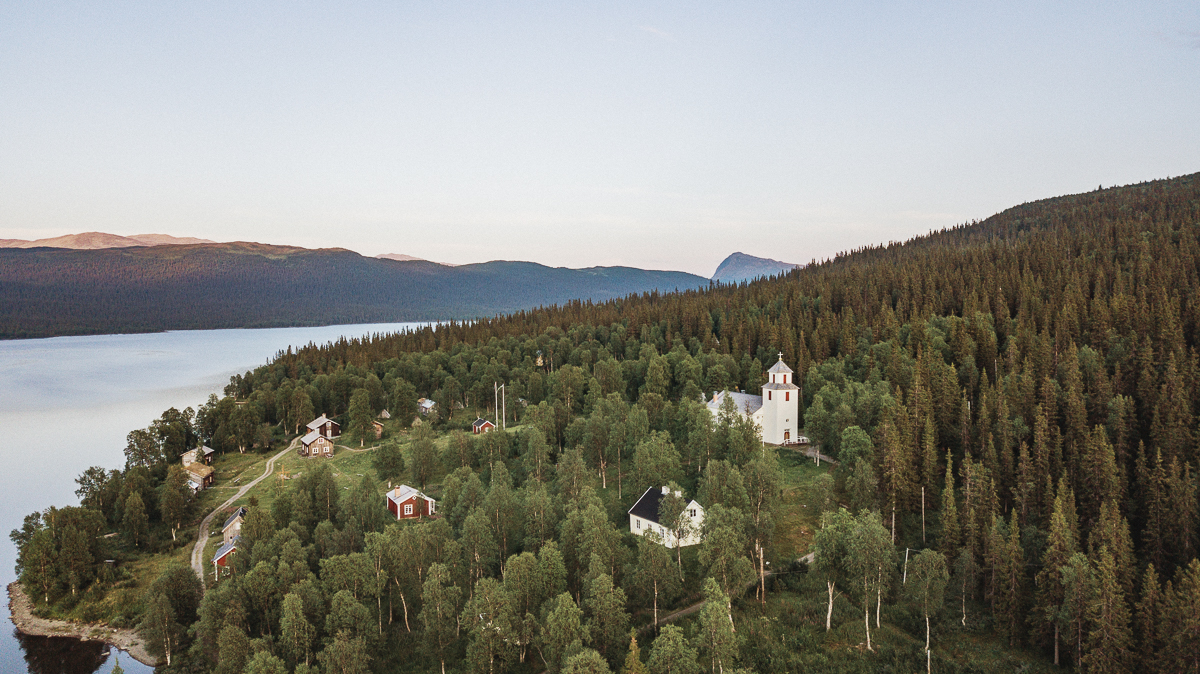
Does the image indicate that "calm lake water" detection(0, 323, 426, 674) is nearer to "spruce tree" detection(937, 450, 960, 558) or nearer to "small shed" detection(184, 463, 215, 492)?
"small shed" detection(184, 463, 215, 492)

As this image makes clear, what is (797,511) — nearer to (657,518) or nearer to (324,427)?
(657,518)

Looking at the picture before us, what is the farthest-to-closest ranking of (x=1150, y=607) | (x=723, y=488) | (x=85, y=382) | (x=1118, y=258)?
(x=85, y=382) < (x=1118, y=258) < (x=723, y=488) < (x=1150, y=607)

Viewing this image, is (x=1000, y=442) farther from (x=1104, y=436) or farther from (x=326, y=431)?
(x=326, y=431)

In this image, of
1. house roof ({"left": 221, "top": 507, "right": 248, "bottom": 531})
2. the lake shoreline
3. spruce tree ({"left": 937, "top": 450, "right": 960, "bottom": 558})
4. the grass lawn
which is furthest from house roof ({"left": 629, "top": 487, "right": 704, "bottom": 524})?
house roof ({"left": 221, "top": 507, "right": 248, "bottom": 531})

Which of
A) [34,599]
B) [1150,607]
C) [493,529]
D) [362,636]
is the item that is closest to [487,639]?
[362,636]

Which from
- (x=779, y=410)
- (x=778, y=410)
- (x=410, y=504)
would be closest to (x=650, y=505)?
(x=410, y=504)

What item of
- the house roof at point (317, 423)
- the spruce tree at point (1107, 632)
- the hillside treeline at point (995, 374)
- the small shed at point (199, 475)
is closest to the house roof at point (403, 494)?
the hillside treeline at point (995, 374)

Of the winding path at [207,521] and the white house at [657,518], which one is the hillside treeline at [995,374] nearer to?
the white house at [657,518]
